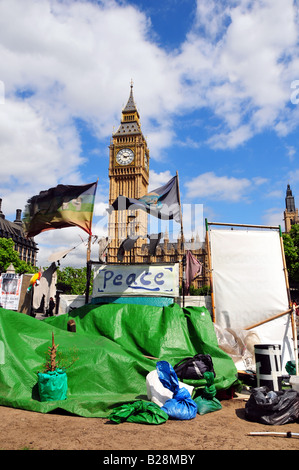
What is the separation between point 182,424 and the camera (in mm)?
4672

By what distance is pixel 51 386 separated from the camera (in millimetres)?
5238

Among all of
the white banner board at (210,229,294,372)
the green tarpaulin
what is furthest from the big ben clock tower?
the green tarpaulin

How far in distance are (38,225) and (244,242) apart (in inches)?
257

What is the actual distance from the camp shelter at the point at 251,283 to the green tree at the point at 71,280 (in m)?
61.5

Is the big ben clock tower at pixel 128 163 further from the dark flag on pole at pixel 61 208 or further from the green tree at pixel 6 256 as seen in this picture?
the dark flag on pole at pixel 61 208

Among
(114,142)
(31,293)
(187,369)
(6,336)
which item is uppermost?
(114,142)

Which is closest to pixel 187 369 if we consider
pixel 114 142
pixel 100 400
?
pixel 100 400

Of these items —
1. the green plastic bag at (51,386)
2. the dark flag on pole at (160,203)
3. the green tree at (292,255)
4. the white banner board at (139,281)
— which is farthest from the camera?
the green tree at (292,255)

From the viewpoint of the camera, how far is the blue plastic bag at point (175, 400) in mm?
4895

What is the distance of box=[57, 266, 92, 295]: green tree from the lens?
69.4 metres

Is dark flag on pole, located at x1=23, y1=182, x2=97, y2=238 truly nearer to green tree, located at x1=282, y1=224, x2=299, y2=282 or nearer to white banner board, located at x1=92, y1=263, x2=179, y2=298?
white banner board, located at x1=92, y1=263, x2=179, y2=298

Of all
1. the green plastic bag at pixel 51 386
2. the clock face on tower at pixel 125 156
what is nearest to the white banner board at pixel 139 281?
the green plastic bag at pixel 51 386

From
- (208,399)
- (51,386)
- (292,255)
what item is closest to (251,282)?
(208,399)
